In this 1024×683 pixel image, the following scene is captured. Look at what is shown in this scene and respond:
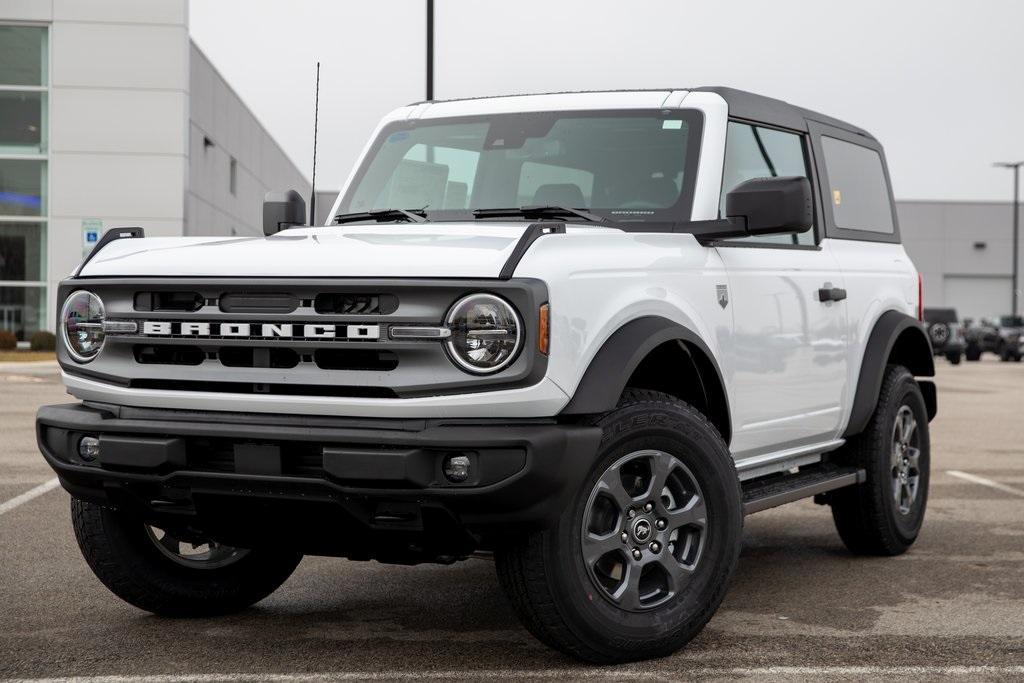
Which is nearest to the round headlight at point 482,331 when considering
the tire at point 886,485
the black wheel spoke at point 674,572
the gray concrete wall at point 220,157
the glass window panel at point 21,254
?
the black wheel spoke at point 674,572

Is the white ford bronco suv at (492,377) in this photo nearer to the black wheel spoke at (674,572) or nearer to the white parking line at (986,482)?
the black wheel spoke at (674,572)

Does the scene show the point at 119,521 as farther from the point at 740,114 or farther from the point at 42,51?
the point at 42,51

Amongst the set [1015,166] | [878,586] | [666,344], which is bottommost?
[878,586]

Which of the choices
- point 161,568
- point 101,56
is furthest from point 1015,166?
point 161,568

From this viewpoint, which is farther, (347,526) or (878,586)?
(878,586)

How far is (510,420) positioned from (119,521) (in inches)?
70.0

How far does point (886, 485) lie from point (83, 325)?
389 centimetres

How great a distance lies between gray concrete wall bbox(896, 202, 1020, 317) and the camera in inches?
2896

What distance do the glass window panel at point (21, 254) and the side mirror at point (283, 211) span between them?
1191 inches

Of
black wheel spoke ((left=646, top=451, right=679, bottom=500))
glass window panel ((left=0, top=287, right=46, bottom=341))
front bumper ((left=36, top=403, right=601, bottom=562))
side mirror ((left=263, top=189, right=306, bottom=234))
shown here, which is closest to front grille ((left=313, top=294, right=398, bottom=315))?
front bumper ((left=36, top=403, right=601, bottom=562))

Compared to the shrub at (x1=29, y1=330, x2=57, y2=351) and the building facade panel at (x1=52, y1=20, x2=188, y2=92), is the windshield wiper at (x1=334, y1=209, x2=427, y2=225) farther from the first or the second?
the building facade panel at (x1=52, y1=20, x2=188, y2=92)

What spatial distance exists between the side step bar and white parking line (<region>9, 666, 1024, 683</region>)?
29.1 inches

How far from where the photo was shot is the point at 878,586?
6023 mm

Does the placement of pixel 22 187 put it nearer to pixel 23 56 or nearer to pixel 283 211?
pixel 23 56
